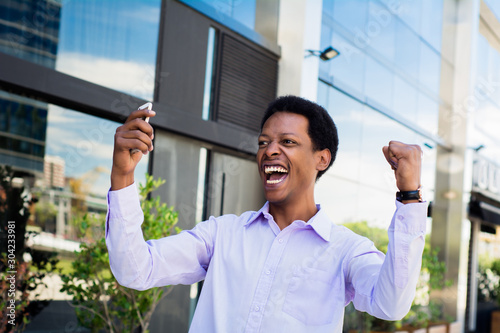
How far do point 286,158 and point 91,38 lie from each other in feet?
11.4

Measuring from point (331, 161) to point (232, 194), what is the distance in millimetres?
4135

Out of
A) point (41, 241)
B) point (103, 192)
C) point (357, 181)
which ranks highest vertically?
point (357, 181)

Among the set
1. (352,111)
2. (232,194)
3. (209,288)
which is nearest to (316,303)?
(209,288)

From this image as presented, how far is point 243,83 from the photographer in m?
6.20

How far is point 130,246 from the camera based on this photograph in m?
1.34

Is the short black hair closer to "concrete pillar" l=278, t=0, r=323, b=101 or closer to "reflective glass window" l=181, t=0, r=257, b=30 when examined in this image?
"reflective glass window" l=181, t=0, r=257, b=30

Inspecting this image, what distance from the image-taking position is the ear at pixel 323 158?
72.8 inches

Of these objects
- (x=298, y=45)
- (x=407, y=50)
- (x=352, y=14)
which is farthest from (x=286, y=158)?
(x=407, y=50)

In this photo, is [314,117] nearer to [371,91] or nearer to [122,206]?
[122,206]

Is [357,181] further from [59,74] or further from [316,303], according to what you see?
[316,303]

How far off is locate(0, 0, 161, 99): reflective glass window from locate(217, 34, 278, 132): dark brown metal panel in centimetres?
103

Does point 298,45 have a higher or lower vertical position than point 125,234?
higher

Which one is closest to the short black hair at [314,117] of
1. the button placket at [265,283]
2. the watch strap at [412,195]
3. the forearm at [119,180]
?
the button placket at [265,283]

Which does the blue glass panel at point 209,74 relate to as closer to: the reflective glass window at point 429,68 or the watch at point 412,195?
the watch at point 412,195
